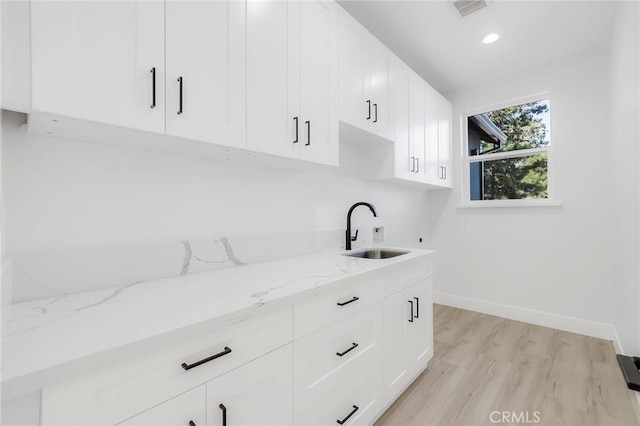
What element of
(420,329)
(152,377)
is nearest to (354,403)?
(420,329)

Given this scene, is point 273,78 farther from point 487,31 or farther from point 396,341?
point 487,31

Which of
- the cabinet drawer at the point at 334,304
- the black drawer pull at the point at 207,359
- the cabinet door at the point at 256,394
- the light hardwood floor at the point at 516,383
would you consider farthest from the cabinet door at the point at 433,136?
the black drawer pull at the point at 207,359

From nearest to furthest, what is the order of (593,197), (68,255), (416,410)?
1. (68,255)
2. (416,410)
3. (593,197)

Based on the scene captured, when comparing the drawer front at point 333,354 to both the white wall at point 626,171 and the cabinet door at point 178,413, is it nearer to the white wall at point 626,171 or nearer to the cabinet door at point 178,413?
the cabinet door at point 178,413

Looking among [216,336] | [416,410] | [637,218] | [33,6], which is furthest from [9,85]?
[637,218]

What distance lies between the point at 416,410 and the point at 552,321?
2.22 m

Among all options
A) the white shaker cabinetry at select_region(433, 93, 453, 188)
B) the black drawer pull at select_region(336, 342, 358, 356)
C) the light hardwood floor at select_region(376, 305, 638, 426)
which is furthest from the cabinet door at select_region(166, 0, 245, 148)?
the white shaker cabinetry at select_region(433, 93, 453, 188)

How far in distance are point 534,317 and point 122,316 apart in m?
3.75

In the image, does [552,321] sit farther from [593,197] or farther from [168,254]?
[168,254]

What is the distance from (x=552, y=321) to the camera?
2930mm

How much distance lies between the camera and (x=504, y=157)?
331 centimetres

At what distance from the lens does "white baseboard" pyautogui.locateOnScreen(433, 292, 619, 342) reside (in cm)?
269

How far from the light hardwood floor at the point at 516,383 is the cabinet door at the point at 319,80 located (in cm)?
164

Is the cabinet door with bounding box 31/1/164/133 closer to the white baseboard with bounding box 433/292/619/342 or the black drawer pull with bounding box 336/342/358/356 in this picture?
the black drawer pull with bounding box 336/342/358/356
